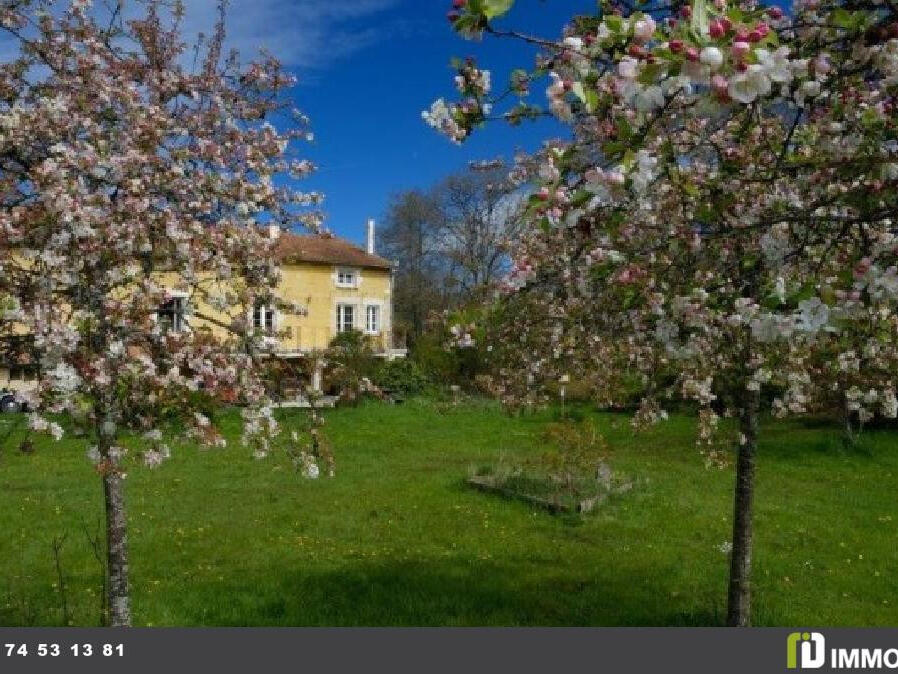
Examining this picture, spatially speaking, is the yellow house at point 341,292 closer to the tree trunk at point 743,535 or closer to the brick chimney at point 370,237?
the brick chimney at point 370,237

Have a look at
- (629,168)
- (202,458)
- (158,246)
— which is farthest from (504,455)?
(629,168)

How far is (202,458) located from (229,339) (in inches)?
504

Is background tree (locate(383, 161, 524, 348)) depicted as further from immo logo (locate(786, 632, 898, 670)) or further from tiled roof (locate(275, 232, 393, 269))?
immo logo (locate(786, 632, 898, 670))

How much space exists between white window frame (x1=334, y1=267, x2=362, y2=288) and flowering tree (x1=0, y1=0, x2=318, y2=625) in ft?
101

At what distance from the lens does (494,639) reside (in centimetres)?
659

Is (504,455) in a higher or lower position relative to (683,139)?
lower

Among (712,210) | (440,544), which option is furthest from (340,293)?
(712,210)

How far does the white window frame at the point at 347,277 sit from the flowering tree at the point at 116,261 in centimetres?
3094

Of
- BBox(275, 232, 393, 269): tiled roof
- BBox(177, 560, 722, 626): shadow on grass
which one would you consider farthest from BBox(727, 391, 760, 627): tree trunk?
BBox(275, 232, 393, 269): tiled roof

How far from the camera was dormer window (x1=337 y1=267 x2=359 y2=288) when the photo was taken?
129 feet

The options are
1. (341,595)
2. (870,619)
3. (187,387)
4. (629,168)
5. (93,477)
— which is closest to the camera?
(629,168)

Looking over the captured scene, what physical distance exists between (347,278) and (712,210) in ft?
118

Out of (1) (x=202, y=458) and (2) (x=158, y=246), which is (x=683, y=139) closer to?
(2) (x=158, y=246)

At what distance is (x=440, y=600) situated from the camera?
328 inches
